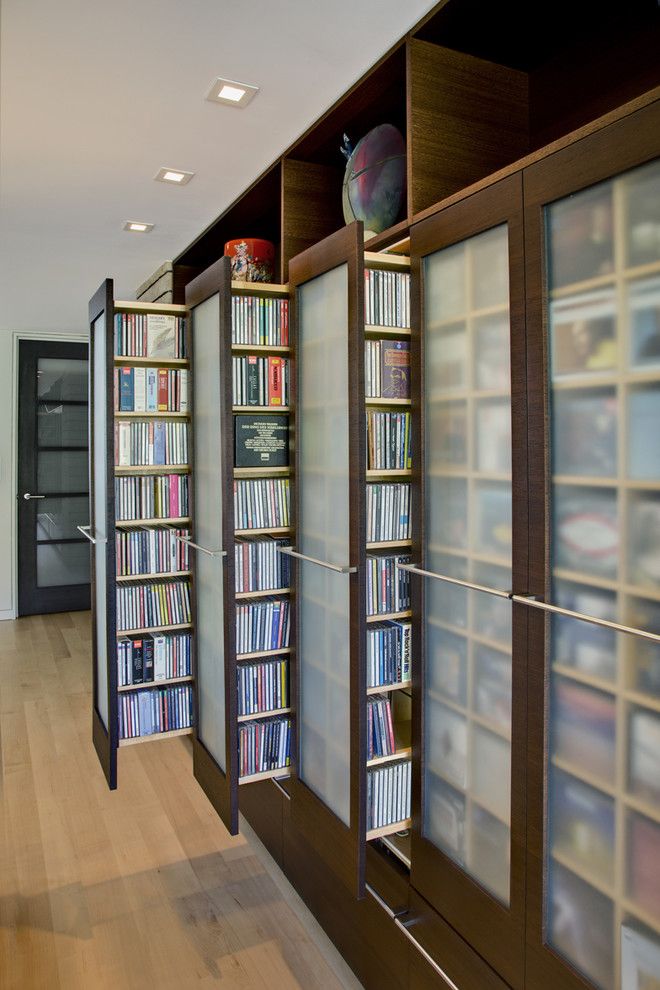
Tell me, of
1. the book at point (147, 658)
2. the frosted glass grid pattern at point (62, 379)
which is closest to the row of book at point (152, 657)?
the book at point (147, 658)

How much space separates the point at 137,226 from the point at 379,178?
1686 millimetres

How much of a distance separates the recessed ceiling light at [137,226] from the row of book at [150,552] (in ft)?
4.72

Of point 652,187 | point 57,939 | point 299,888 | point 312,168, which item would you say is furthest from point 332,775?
point 312,168

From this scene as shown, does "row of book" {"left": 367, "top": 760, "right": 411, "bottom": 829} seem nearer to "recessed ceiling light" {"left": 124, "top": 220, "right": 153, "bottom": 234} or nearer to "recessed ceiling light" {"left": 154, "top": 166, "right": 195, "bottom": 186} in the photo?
"recessed ceiling light" {"left": 154, "top": 166, "right": 195, "bottom": 186}

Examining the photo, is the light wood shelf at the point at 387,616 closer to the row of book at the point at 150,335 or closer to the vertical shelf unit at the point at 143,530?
the vertical shelf unit at the point at 143,530

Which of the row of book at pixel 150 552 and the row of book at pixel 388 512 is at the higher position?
the row of book at pixel 388 512

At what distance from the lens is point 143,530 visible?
10.5 ft

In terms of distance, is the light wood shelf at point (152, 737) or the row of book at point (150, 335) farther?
the light wood shelf at point (152, 737)

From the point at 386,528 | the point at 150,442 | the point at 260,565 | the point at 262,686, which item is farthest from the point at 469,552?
the point at 150,442

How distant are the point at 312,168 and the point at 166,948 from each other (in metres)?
2.73

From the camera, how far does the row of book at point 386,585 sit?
210cm

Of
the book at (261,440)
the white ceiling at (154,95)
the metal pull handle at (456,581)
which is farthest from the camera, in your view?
the book at (261,440)

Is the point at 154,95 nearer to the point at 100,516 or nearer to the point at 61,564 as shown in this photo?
the point at 100,516

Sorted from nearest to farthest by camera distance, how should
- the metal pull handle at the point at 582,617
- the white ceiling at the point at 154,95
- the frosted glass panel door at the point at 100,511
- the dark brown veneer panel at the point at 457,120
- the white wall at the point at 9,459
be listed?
the metal pull handle at the point at 582,617 → the white ceiling at the point at 154,95 → the dark brown veneer panel at the point at 457,120 → the frosted glass panel door at the point at 100,511 → the white wall at the point at 9,459
